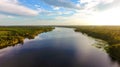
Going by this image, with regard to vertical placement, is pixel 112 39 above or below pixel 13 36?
above

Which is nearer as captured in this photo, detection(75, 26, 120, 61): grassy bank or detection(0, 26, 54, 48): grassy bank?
detection(75, 26, 120, 61): grassy bank

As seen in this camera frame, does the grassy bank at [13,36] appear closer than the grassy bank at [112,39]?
No

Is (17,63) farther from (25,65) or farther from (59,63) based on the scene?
(59,63)

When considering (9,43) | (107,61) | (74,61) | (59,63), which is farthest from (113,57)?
(9,43)

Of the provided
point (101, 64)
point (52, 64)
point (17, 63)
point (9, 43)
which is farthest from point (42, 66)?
point (9, 43)

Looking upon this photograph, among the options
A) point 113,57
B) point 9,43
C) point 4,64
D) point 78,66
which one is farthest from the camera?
point 9,43

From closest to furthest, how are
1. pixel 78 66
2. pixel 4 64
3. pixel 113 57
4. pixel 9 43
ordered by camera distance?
pixel 78 66 → pixel 4 64 → pixel 113 57 → pixel 9 43

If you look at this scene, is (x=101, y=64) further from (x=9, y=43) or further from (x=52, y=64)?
(x=9, y=43)

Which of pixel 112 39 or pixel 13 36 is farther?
pixel 13 36

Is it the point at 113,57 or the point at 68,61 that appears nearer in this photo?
the point at 68,61
